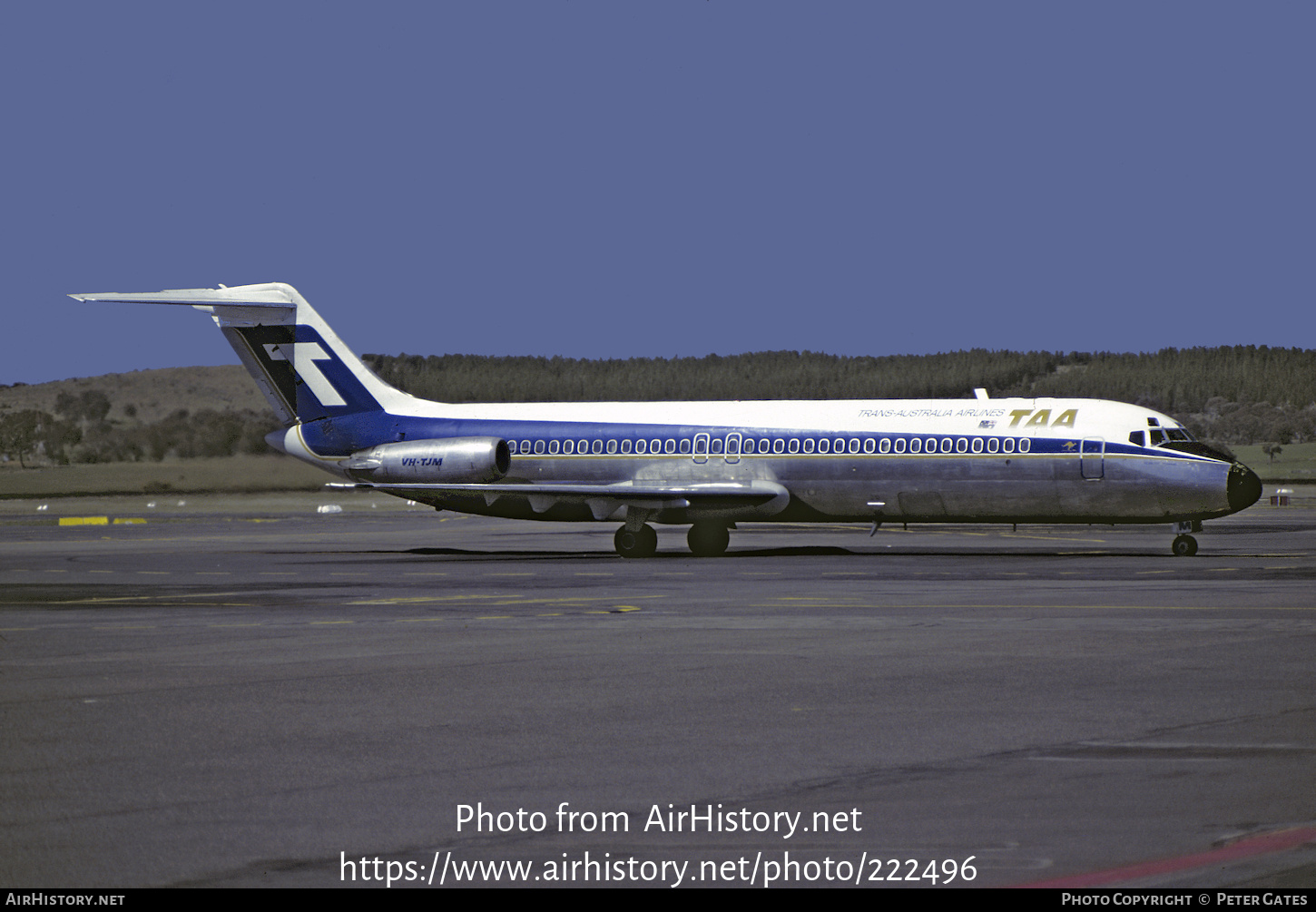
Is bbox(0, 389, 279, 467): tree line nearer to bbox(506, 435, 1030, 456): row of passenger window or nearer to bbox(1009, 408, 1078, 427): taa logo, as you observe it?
bbox(506, 435, 1030, 456): row of passenger window

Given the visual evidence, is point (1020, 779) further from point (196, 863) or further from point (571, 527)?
point (571, 527)

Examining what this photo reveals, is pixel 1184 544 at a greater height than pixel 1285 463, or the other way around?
pixel 1184 544

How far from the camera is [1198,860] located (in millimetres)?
8008

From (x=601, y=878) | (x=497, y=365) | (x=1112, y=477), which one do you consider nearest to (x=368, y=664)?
(x=601, y=878)

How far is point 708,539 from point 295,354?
13.1 metres

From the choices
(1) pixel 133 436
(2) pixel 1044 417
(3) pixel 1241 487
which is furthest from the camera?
(1) pixel 133 436

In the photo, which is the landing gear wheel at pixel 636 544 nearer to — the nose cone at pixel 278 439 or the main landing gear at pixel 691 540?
the main landing gear at pixel 691 540

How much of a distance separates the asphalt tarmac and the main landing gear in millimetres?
11849

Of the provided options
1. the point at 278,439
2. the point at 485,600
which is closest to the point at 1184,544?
the point at 485,600

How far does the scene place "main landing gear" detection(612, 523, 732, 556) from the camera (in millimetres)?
39750

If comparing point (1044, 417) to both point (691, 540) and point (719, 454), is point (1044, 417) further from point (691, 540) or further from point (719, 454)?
point (691, 540)

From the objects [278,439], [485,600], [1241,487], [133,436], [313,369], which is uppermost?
[313,369]

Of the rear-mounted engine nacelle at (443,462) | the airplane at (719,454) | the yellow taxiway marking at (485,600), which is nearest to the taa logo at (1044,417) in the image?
the airplane at (719,454)

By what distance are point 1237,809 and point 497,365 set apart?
336ft
